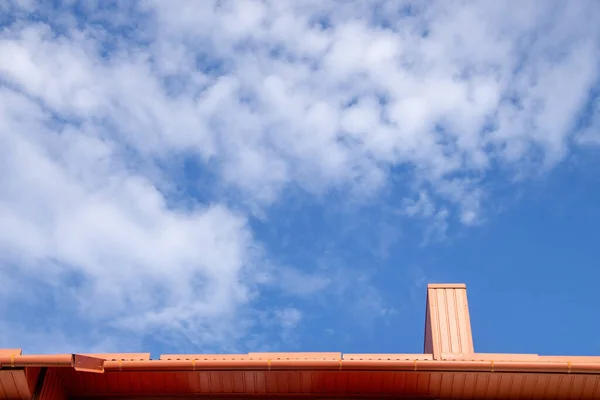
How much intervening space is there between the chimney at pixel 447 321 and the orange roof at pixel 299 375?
1156 mm

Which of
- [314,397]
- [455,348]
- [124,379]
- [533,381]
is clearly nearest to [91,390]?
[124,379]

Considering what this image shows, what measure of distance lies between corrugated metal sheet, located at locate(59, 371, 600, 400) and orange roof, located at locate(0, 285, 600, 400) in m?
0.02

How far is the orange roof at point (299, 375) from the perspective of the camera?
9.86 m

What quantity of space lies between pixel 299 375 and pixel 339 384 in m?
0.65

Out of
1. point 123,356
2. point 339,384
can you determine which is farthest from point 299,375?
point 123,356

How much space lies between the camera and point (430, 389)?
1021cm

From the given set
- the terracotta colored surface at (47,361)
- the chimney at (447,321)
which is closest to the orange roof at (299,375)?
the terracotta colored surface at (47,361)

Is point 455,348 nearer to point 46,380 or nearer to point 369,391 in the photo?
point 369,391

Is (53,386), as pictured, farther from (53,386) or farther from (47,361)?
(47,361)

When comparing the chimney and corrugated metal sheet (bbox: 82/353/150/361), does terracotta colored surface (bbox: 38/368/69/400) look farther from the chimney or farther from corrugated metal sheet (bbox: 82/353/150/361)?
the chimney

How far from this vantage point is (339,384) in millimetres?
Answer: 10297

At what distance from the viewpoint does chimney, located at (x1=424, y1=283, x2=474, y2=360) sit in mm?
11539

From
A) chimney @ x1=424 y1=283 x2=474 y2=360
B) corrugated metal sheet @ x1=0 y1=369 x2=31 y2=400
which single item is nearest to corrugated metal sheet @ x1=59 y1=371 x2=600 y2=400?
corrugated metal sheet @ x1=0 y1=369 x2=31 y2=400

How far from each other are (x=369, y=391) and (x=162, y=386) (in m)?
3.30
